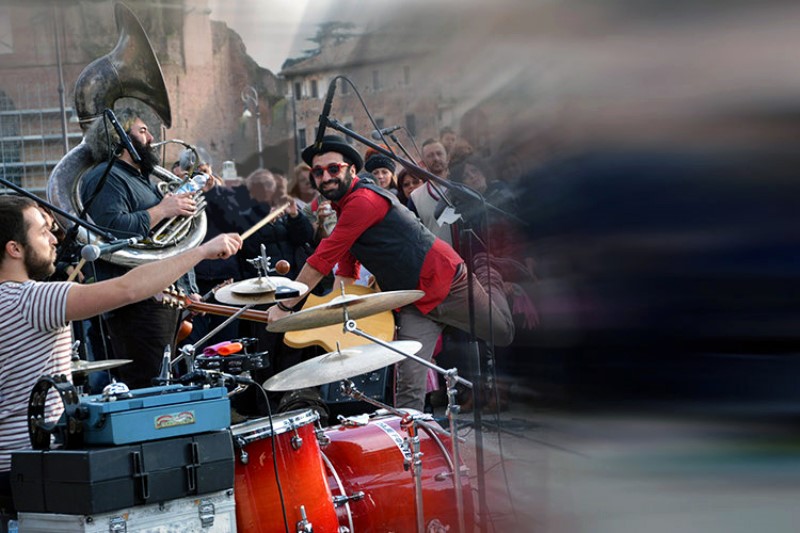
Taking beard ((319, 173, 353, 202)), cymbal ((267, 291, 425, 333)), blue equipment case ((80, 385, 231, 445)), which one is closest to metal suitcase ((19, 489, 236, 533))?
blue equipment case ((80, 385, 231, 445))

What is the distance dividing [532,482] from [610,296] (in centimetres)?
21

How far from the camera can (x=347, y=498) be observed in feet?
9.80

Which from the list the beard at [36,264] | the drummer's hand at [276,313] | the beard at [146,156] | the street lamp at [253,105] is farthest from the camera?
the street lamp at [253,105]

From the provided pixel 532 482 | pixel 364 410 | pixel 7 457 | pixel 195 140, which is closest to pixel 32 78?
pixel 195 140

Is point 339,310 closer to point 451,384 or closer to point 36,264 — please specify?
point 451,384

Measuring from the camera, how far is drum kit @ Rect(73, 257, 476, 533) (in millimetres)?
2691

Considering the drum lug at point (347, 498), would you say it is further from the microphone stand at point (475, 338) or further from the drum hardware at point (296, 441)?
the microphone stand at point (475, 338)

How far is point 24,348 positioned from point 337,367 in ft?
2.58

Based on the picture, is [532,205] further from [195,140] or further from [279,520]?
[195,140]

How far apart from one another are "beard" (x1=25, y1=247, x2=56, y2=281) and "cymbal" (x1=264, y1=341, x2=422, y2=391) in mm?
632

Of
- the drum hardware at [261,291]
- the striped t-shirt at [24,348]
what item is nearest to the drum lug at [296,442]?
the drum hardware at [261,291]

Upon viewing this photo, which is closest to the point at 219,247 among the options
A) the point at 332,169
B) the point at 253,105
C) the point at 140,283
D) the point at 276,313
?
the point at 140,283

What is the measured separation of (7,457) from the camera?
2.38 meters

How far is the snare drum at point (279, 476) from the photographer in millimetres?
2695
